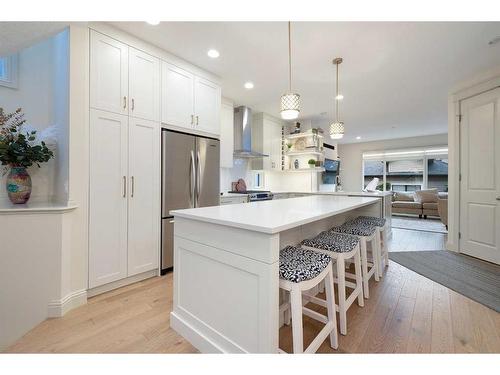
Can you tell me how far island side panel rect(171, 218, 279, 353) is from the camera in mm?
1136

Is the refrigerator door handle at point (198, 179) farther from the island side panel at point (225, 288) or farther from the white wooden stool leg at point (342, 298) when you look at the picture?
the white wooden stool leg at point (342, 298)

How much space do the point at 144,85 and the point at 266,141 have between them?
2.88 m

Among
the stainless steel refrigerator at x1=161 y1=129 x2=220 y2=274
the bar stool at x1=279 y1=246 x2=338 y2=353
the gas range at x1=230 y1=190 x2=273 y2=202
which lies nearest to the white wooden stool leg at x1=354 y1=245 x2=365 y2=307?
the bar stool at x1=279 y1=246 x2=338 y2=353

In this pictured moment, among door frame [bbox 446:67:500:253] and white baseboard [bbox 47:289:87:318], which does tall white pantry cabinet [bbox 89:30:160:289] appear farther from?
door frame [bbox 446:67:500:253]

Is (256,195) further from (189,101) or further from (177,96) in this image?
(177,96)

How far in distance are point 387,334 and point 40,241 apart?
2.70 m

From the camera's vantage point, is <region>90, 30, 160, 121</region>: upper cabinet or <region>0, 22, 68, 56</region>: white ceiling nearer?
<region>0, 22, 68, 56</region>: white ceiling

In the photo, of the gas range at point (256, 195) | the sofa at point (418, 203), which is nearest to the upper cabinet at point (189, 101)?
the gas range at point (256, 195)

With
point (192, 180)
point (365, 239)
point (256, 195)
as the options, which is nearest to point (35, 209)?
point (192, 180)

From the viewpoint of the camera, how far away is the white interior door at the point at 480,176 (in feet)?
9.82

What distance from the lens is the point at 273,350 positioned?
1.14 meters

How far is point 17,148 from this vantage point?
1.92 metres

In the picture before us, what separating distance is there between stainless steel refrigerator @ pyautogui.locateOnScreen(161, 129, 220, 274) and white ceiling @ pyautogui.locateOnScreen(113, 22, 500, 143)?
3.28 feet
